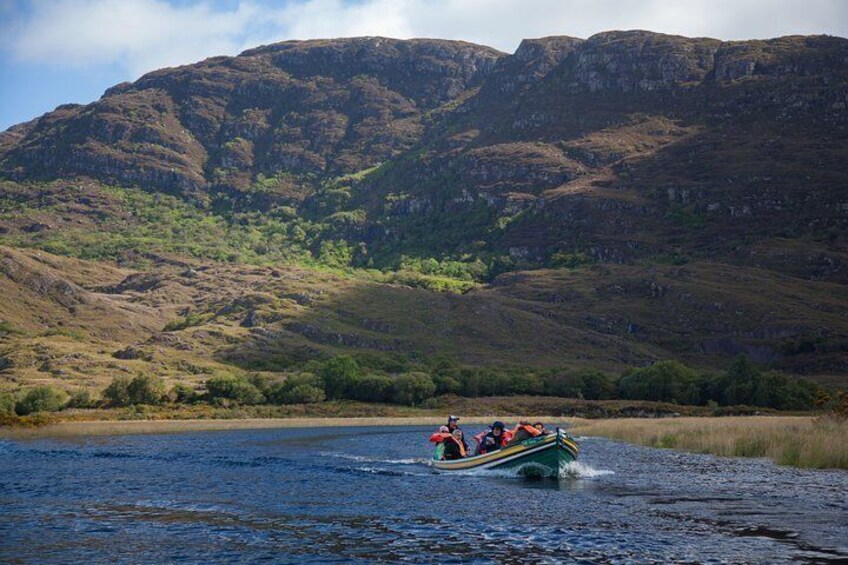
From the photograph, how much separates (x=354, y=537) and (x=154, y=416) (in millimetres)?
118436

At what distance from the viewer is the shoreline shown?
398 feet

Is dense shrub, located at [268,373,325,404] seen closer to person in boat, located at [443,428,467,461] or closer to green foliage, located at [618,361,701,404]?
green foliage, located at [618,361,701,404]

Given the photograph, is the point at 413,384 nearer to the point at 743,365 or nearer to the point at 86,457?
the point at 743,365

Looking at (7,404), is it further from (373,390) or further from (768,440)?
(768,440)

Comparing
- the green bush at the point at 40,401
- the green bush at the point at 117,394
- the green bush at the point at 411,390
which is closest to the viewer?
the green bush at the point at 40,401

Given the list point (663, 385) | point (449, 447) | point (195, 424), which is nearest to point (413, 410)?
point (195, 424)

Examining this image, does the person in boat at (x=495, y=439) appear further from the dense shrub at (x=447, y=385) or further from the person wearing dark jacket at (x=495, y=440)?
the dense shrub at (x=447, y=385)

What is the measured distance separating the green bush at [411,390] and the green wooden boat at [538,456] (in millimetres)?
112389

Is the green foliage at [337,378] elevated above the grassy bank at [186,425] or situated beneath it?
elevated above

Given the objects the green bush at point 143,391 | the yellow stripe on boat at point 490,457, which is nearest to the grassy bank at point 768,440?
the yellow stripe on boat at point 490,457

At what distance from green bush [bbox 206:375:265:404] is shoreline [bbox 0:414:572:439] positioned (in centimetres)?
1308

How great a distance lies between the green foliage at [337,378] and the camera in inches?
7052

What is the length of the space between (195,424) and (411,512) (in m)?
100

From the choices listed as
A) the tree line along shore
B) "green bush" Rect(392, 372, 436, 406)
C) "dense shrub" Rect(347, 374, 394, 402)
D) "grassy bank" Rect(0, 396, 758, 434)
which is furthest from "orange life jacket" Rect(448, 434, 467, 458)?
"dense shrub" Rect(347, 374, 394, 402)
